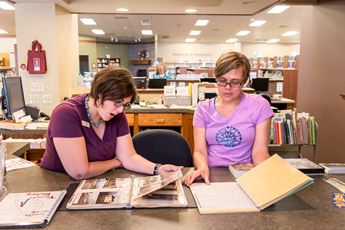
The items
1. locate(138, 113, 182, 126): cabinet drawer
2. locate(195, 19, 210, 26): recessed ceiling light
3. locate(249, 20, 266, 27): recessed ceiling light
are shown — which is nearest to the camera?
locate(138, 113, 182, 126): cabinet drawer

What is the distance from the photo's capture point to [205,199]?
49.3 inches

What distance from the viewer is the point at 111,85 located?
1.46 metres

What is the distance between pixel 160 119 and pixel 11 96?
181 centimetres

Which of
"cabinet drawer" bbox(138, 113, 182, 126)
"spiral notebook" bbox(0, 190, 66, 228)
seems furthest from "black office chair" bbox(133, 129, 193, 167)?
"cabinet drawer" bbox(138, 113, 182, 126)

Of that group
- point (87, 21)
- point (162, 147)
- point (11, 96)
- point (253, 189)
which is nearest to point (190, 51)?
point (87, 21)

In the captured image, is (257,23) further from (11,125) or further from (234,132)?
(234,132)

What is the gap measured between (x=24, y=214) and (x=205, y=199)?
650 mm

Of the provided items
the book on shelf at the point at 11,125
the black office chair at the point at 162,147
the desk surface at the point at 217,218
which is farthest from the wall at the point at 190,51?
the desk surface at the point at 217,218

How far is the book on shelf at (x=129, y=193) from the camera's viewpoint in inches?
46.8

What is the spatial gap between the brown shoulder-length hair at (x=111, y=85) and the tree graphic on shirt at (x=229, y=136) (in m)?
0.59

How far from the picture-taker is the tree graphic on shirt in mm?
1802

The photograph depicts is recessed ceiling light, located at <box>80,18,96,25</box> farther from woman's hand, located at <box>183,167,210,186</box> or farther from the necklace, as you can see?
woman's hand, located at <box>183,167,210,186</box>

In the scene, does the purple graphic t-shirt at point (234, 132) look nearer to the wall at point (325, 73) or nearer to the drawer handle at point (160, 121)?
the wall at point (325, 73)

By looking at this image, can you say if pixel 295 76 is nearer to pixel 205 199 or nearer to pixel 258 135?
pixel 258 135
